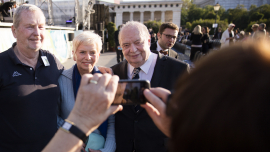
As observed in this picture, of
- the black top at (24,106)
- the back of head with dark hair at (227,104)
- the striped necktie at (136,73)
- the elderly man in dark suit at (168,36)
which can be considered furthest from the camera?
the elderly man in dark suit at (168,36)

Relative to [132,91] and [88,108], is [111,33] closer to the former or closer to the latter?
[132,91]

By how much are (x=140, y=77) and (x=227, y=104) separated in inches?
63.9

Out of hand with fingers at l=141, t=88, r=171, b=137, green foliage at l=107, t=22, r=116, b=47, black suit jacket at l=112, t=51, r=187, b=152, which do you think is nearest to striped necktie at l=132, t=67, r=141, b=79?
black suit jacket at l=112, t=51, r=187, b=152

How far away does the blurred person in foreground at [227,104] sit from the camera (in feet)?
1.67

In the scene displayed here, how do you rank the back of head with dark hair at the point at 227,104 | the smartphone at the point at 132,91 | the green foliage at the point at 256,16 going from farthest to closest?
the green foliage at the point at 256,16, the smartphone at the point at 132,91, the back of head with dark hair at the point at 227,104

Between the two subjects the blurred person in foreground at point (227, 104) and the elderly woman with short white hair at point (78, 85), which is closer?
the blurred person in foreground at point (227, 104)

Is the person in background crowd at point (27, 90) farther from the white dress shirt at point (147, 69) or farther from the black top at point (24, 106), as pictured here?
the white dress shirt at point (147, 69)

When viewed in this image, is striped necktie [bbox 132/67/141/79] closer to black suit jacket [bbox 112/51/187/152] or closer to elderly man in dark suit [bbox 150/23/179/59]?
black suit jacket [bbox 112/51/187/152]

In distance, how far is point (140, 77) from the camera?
2.14 m

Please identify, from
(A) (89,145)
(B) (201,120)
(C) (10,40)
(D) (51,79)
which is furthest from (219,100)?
(C) (10,40)

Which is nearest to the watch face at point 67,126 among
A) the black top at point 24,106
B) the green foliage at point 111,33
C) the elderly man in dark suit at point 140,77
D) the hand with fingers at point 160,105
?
the hand with fingers at point 160,105

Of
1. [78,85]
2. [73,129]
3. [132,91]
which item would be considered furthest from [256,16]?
[73,129]

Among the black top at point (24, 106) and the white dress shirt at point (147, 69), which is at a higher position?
the white dress shirt at point (147, 69)

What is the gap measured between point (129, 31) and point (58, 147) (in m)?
1.63
